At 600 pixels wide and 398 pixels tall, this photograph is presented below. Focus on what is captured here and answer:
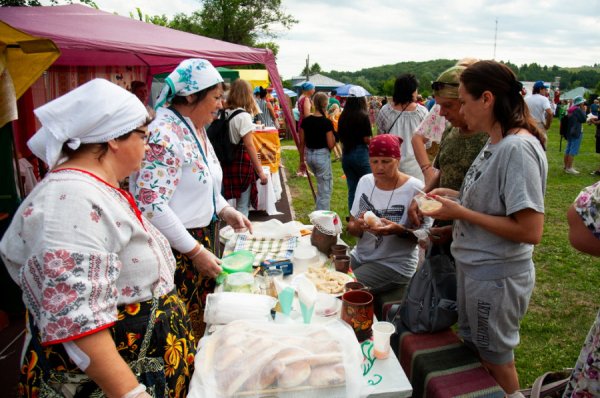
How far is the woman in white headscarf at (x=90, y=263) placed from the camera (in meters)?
1.07

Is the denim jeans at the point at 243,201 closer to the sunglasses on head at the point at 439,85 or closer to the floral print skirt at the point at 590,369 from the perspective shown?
the sunglasses on head at the point at 439,85

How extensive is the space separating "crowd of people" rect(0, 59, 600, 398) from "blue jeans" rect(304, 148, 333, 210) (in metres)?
2.88

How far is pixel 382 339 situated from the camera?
1.64 meters

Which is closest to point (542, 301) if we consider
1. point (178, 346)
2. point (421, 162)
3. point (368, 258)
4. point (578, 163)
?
point (421, 162)

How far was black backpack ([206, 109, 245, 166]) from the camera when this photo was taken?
4723mm

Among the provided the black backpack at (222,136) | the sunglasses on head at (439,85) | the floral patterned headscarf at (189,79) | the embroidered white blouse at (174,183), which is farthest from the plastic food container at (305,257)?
the black backpack at (222,136)

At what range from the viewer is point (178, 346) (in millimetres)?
1469

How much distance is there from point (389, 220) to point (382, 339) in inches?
46.6

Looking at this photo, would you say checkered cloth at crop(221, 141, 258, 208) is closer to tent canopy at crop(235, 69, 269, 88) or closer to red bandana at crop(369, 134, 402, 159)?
red bandana at crop(369, 134, 402, 159)

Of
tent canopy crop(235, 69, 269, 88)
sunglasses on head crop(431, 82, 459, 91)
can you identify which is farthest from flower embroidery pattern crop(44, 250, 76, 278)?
tent canopy crop(235, 69, 269, 88)

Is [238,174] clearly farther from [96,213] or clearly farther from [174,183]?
[96,213]

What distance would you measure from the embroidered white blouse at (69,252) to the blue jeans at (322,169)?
15.3 ft

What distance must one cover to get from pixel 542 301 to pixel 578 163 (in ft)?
28.7

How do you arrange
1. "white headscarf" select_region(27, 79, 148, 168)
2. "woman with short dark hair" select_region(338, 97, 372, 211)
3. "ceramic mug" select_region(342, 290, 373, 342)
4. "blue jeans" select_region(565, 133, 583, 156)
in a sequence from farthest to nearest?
"blue jeans" select_region(565, 133, 583, 156)
"woman with short dark hair" select_region(338, 97, 372, 211)
"ceramic mug" select_region(342, 290, 373, 342)
"white headscarf" select_region(27, 79, 148, 168)
